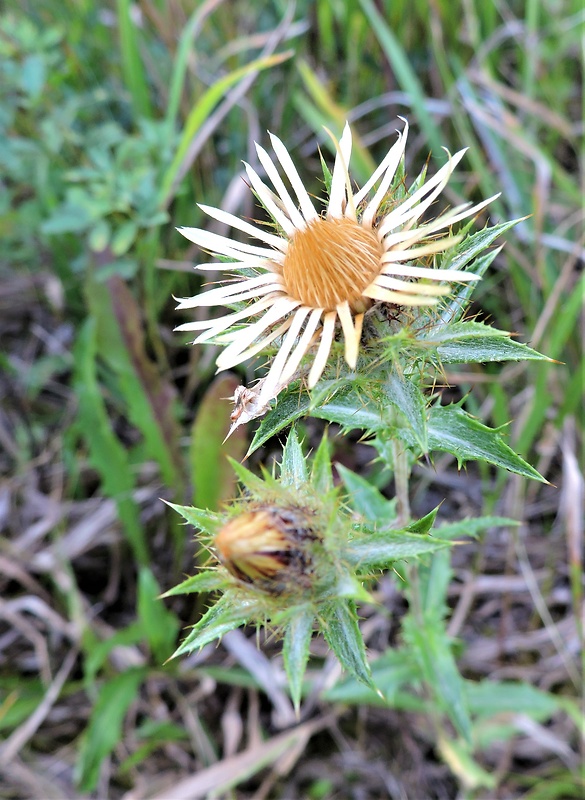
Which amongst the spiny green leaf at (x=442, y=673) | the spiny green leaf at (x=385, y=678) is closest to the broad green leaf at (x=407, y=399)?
the spiny green leaf at (x=442, y=673)

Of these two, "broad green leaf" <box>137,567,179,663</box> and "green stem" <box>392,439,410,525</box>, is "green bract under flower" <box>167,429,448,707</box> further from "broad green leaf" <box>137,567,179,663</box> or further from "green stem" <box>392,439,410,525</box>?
"broad green leaf" <box>137,567,179,663</box>

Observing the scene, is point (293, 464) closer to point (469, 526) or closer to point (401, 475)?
point (401, 475)

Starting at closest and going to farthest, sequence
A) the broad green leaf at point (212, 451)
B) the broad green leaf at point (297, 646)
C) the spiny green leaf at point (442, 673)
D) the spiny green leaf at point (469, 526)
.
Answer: the broad green leaf at point (297, 646)
the spiny green leaf at point (469, 526)
the spiny green leaf at point (442, 673)
the broad green leaf at point (212, 451)

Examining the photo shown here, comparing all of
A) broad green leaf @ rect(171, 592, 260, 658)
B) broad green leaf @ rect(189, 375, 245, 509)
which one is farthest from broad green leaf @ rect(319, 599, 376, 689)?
broad green leaf @ rect(189, 375, 245, 509)

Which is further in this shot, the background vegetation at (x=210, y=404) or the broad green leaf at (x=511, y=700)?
the background vegetation at (x=210, y=404)

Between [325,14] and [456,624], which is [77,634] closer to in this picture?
[456,624]

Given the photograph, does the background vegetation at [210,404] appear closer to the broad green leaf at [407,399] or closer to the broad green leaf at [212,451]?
the broad green leaf at [212,451]
